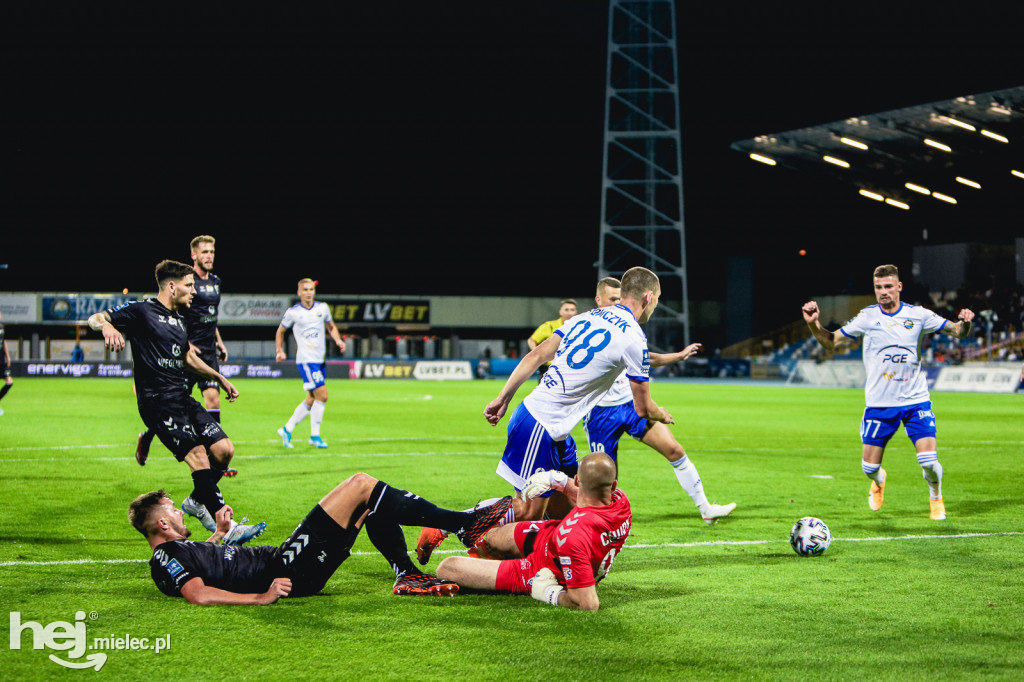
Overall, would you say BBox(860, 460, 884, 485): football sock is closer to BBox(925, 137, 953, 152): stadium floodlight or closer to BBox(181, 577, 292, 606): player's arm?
BBox(181, 577, 292, 606): player's arm

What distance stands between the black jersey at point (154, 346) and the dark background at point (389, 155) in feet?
111

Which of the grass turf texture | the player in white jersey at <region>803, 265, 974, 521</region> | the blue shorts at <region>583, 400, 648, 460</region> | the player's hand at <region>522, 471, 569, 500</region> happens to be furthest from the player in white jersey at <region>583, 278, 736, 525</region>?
the player's hand at <region>522, 471, 569, 500</region>

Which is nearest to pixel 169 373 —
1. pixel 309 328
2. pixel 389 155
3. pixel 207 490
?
pixel 207 490

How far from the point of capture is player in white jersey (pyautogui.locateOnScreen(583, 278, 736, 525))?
27.7 feet

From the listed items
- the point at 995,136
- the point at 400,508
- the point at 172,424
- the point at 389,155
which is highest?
the point at 389,155

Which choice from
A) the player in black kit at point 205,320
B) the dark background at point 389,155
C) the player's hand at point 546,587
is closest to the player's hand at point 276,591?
the player's hand at point 546,587

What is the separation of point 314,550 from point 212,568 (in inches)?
23.8

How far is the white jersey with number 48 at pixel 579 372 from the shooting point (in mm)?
6547

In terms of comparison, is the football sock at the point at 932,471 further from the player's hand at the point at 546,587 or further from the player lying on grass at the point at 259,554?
the player lying on grass at the point at 259,554

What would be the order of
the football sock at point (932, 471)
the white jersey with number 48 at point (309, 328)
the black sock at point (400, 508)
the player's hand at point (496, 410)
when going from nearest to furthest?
the black sock at point (400, 508) < the player's hand at point (496, 410) < the football sock at point (932, 471) < the white jersey with number 48 at point (309, 328)

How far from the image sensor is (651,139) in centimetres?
5203

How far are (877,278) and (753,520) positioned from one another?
2.77 metres

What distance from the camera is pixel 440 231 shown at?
59812 mm

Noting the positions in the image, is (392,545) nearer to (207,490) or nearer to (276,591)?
(276,591)
